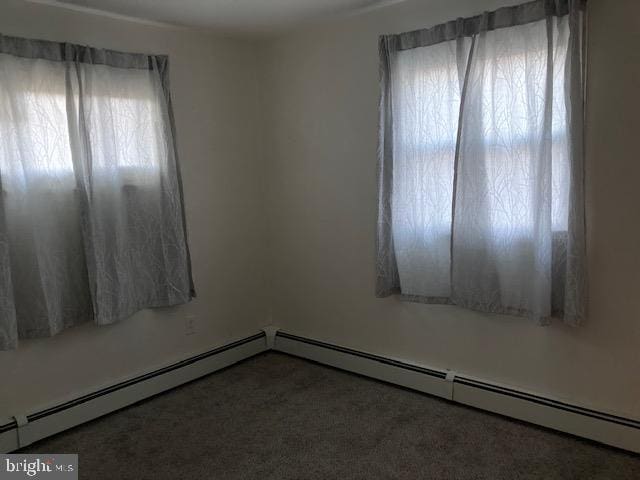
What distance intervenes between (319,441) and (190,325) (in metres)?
1.26

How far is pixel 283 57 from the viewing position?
134 inches

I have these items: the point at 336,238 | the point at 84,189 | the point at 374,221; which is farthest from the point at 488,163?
the point at 84,189

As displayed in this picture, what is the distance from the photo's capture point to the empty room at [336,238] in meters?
2.23

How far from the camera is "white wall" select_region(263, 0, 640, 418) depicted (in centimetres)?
218

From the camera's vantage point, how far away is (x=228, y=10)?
2.79 meters

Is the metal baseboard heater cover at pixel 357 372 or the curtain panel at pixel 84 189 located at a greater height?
the curtain panel at pixel 84 189

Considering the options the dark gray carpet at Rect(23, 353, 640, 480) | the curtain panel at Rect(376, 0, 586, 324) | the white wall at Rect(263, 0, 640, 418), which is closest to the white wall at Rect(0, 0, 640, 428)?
the white wall at Rect(263, 0, 640, 418)

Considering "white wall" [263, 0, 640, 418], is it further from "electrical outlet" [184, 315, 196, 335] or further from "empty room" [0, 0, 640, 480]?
"electrical outlet" [184, 315, 196, 335]

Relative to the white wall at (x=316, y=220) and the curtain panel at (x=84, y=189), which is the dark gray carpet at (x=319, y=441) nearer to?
the white wall at (x=316, y=220)

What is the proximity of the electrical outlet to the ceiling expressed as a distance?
6.04 ft

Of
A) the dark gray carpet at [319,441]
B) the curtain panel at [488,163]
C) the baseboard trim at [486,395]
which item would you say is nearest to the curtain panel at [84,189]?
the dark gray carpet at [319,441]

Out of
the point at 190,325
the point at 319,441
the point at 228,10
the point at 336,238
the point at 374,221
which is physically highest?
the point at 228,10

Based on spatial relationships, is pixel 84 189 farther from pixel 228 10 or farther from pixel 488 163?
pixel 488 163

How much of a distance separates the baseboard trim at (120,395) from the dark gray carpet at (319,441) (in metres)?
0.05
